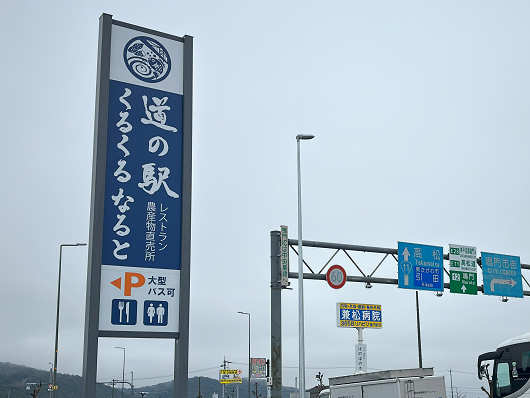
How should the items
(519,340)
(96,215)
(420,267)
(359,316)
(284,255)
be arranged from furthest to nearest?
(359,316), (420,267), (284,255), (519,340), (96,215)

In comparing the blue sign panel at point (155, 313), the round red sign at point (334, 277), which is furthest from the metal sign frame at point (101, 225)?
the round red sign at point (334, 277)

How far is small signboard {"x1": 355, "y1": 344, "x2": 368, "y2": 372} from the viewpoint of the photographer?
3284 cm

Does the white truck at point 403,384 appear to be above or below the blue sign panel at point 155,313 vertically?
below

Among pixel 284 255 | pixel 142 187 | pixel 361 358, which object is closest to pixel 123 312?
pixel 142 187

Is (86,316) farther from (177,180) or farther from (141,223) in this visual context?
(177,180)

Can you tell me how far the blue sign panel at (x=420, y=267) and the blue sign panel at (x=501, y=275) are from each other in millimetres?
3159

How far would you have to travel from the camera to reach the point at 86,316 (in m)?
13.9

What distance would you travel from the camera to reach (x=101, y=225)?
14234 millimetres

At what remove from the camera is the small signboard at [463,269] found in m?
33.1

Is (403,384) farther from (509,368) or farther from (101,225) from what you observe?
(101,225)

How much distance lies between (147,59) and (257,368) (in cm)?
6334

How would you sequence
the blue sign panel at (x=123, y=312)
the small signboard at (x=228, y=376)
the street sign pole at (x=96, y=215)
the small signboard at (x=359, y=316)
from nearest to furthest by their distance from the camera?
1. the street sign pole at (x=96, y=215)
2. the blue sign panel at (x=123, y=312)
3. the small signboard at (x=359, y=316)
4. the small signboard at (x=228, y=376)

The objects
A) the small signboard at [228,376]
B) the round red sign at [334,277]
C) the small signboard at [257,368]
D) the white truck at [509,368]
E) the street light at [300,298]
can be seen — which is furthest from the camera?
the small signboard at [228,376]

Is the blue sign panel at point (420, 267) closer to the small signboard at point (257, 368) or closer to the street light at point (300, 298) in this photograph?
the street light at point (300, 298)
